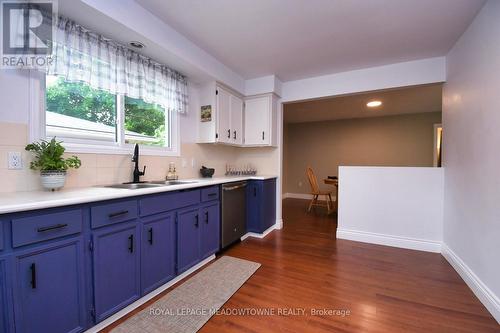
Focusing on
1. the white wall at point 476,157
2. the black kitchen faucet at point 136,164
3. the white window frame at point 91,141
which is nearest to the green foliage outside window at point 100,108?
the white window frame at point 91,141

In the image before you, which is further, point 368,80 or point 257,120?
point 257,120

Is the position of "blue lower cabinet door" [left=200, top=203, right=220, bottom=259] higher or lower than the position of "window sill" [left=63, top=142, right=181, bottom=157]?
lower

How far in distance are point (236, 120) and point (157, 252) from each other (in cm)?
220

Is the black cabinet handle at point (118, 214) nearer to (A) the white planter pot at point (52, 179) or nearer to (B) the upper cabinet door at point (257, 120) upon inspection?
(A) the white planter pot at point (52, 179)

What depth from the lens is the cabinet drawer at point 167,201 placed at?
5.50 ft

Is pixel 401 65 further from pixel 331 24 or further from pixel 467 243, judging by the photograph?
pixel 467 243

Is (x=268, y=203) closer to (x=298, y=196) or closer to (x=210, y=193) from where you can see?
(x=210, y=193)

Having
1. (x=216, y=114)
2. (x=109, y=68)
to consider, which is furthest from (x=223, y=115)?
(x=109, y=68)

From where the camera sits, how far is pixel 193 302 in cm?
171

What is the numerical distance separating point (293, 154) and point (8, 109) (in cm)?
614

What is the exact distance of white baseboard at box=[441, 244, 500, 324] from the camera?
1.57 m

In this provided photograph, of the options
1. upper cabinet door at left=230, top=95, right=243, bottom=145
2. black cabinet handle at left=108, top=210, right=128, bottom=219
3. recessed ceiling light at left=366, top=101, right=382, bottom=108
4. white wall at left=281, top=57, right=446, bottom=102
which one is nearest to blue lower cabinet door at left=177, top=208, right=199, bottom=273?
black cabinet handle at left=108, top=210, right=128, bottom=219

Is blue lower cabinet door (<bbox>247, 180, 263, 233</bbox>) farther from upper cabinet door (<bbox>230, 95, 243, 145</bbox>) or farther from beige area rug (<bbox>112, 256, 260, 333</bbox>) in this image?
beige area rug (<bbox>112, 256, 260, 333</bbox>)

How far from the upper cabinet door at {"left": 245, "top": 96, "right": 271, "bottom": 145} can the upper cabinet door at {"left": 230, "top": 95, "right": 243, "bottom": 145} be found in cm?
12
